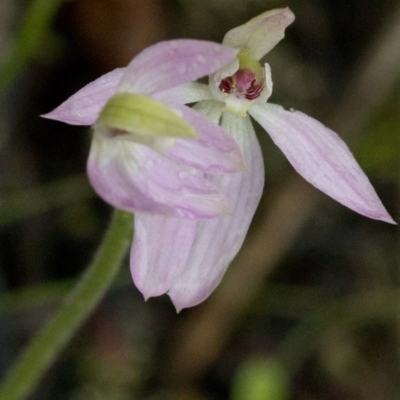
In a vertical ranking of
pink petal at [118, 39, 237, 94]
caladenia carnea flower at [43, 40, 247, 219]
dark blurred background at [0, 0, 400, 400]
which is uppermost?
pink petal at [118, 39, 237, 94]

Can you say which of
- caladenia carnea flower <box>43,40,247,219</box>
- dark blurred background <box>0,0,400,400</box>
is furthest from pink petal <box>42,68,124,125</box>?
dark blurred background <box>0,0,400,400</box>

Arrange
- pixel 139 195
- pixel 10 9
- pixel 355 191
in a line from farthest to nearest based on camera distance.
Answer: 1. pixel 10 9
2. pixel 355 191
3. pixel 139 195

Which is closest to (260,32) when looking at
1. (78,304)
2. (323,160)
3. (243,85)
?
(243,85)

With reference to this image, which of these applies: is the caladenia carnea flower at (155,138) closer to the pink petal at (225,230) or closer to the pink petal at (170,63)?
the pink petal at (170,63)

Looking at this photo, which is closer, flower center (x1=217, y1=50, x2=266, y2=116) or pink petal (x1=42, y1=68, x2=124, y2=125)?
pink petal (x1=42, y1=68, x2=124, y2=125)

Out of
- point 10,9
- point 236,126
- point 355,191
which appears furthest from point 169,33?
point 355,191

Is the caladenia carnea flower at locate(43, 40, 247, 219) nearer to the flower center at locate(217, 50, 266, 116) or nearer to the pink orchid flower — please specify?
the pink orchid flower

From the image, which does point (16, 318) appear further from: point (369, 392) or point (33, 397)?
point (369, 392)
